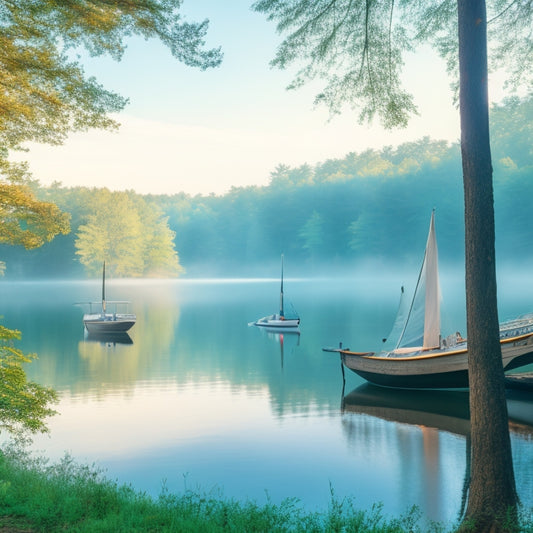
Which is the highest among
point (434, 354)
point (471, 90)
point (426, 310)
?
point (471, 90)

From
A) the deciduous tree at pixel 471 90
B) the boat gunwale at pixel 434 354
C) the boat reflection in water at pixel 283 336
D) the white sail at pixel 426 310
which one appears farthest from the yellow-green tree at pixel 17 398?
the boat reflection in water at pixel 283 336

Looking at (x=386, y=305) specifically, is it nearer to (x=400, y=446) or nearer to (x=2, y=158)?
(x=400, y=446)

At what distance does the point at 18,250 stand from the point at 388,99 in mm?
110685

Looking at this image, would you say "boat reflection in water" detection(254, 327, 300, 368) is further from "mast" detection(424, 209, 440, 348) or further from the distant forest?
the distant forest

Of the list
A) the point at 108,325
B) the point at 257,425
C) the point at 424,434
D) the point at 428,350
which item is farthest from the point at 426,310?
the point at 108,325

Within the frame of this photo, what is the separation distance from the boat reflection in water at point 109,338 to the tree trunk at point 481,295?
3334 cm

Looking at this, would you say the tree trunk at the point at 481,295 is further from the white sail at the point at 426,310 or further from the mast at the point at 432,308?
the mast at the point at 432,308

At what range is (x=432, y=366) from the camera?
20359 millimetres

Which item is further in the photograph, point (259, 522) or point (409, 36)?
point (409, 36)

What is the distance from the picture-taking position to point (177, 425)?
1822cm

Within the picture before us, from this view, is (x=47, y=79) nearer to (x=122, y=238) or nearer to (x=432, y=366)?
(x=432, y=366)

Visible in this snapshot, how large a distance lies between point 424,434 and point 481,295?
1056 centimetres

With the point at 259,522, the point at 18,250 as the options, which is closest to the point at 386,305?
the point at 259,522

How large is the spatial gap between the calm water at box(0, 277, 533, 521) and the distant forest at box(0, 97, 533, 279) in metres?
69.7
